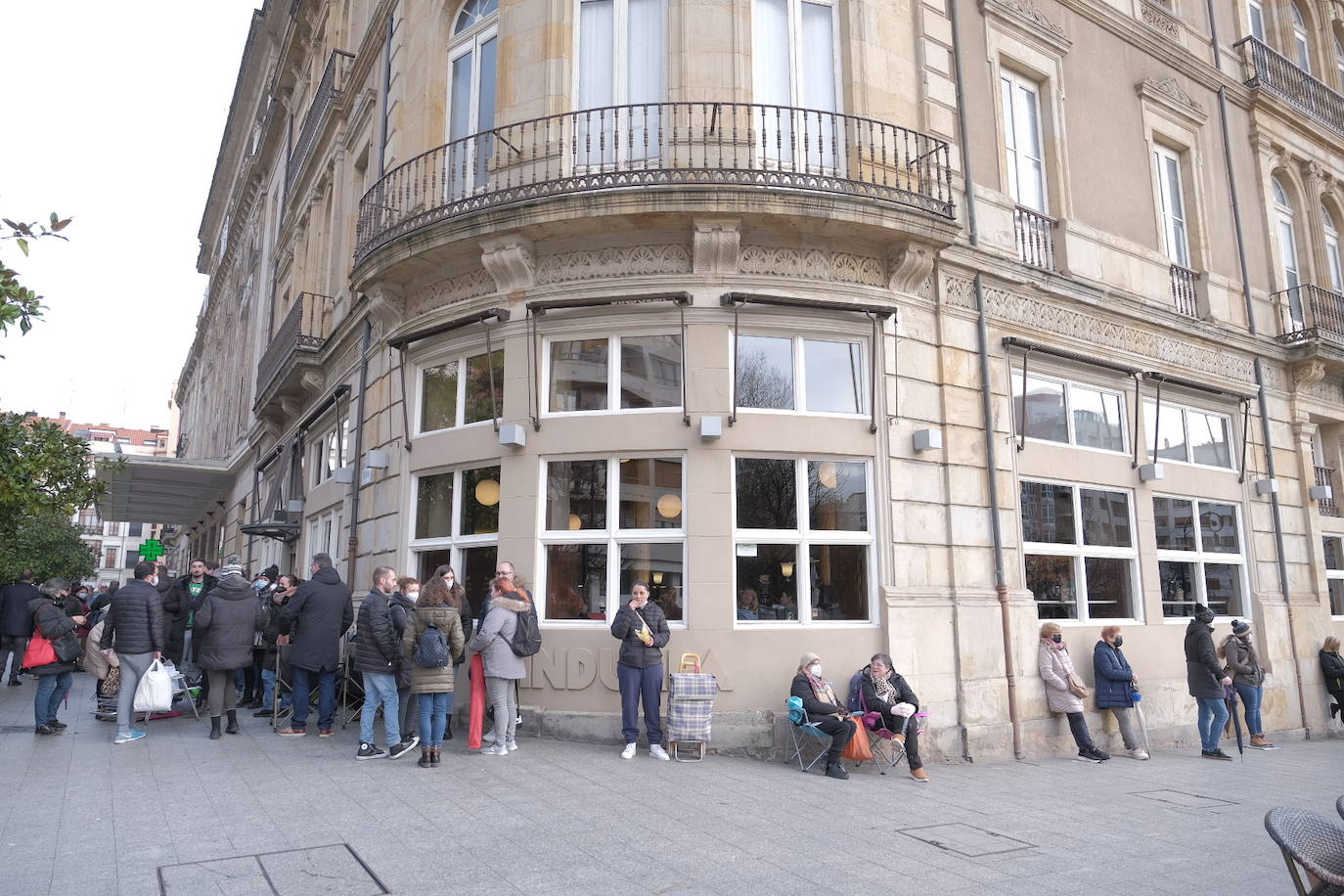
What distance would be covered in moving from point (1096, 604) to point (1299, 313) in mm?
8697

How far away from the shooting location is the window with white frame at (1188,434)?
44.4 ft

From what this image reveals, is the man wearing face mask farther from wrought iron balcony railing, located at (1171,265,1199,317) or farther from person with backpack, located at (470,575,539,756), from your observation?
person with backpack, located at (470,575,539,756)

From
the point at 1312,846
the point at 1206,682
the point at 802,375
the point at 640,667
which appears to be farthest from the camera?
the point at 1206,682

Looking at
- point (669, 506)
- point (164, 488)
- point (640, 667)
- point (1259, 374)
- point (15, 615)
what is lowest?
point (640, 667)

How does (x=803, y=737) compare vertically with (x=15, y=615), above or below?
below

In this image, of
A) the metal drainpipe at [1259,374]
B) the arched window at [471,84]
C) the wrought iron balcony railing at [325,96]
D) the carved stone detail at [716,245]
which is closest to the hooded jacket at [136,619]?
the arched window at [471,84]

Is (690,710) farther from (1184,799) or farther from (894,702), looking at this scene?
(1184,799)

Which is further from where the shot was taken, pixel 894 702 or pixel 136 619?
pixel 136 619

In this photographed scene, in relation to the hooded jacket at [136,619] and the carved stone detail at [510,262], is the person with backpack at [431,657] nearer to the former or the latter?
the hooded jacket at [136,619]

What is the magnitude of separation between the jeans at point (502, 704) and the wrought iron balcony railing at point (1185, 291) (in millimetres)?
11793

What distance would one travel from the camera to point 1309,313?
660 inches

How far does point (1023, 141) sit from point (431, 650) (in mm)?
10700

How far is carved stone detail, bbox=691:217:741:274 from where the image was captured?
9.92m

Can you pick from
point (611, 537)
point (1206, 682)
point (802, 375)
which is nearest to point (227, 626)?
point (611, 537)
